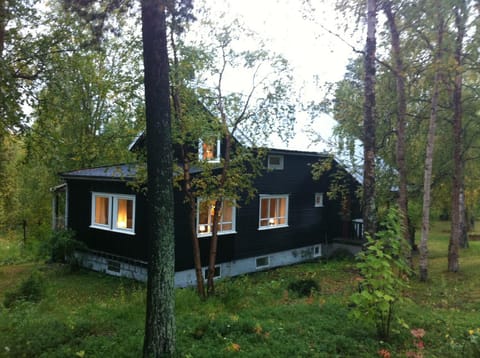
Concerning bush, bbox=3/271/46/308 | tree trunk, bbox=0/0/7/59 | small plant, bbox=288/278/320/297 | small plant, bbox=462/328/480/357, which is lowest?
small plant, bbox=288/278/320/297

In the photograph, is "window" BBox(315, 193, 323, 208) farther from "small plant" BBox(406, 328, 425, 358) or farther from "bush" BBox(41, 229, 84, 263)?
"small plant" BBox(406, 328, 425, 358)

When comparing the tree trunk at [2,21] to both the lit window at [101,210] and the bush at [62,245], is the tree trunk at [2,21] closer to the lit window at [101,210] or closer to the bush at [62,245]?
the lit window at [101,210]

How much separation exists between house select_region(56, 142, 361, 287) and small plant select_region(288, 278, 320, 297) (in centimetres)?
279

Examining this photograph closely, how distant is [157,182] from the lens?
14.5 feet

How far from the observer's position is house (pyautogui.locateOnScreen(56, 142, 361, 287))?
11.3 m

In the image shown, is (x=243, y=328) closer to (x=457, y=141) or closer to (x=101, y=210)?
(x=101, y=210)

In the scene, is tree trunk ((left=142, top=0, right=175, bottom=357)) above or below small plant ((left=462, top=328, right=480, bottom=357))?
above

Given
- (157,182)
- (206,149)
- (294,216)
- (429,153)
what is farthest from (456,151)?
(157,182)

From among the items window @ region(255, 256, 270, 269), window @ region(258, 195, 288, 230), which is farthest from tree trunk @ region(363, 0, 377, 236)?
window @ region(255, 256, 270, 269)

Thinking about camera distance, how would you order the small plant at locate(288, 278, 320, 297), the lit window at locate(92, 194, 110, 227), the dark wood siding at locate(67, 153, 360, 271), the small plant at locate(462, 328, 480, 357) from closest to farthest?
the small plant at locate(462, 328, 480, 357)
the small plant at locate(288, 278, 320, 297)
the dark wood siding at locate(67, 153, 360, 271)
the lit window at locate(92, 194, 110, 227)

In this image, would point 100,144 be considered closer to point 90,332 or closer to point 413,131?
point 90,332

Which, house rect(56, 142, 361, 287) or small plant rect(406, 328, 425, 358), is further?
house rect(56, 142, 361, 287)

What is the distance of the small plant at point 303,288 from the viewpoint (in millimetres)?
9321

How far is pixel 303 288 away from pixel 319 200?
807cm
